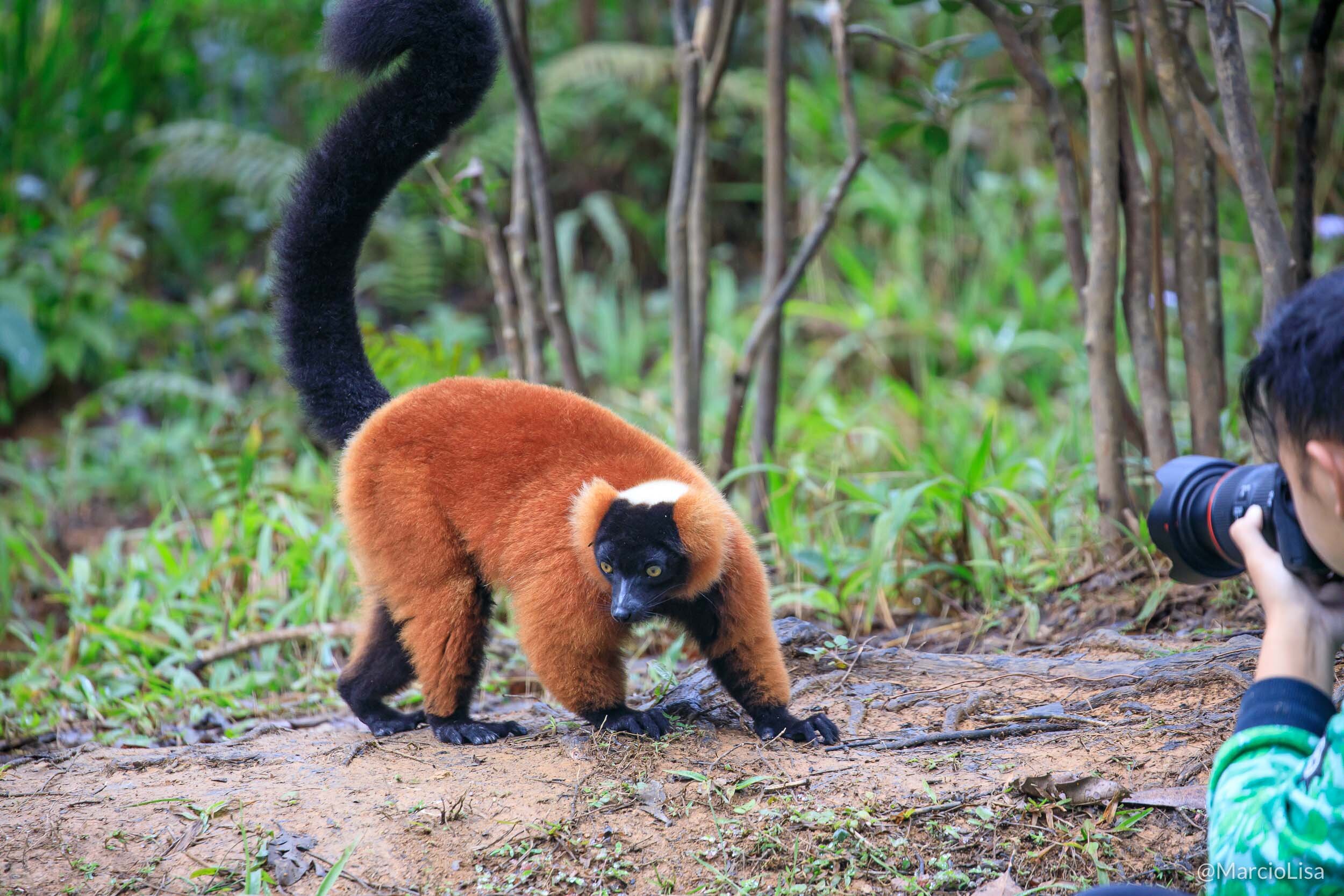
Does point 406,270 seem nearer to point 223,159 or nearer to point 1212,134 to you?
point 223,159

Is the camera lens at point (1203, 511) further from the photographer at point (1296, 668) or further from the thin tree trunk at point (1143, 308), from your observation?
the thin tree trunk at point (1143, 308)

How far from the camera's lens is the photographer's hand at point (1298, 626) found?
1.62 meters

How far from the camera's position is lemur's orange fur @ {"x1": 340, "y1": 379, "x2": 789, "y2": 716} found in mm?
2713

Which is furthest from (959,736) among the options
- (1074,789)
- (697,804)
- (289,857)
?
(289,857)

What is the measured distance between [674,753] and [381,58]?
1997 millimetres

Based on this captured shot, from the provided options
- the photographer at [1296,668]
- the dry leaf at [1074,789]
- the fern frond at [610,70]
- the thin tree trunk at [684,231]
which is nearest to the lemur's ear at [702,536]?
the dry leaf at [1074,789]

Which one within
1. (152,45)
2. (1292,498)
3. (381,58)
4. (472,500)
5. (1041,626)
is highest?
(152,45)

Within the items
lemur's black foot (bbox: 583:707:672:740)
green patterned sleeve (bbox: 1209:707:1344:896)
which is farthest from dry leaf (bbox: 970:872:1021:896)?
lemur's black foot (bbox: 583:707:672:740)

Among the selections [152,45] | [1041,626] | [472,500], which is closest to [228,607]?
[472,500]

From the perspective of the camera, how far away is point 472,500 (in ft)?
9.29

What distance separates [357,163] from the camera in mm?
3031

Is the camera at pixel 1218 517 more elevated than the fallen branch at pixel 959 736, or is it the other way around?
the camera at pixel 1218 517

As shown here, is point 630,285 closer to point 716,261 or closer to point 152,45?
point 716,261

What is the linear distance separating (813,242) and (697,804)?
89.4 inches
